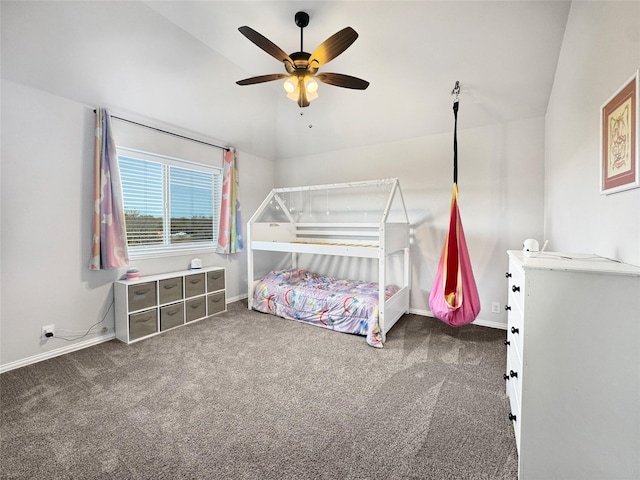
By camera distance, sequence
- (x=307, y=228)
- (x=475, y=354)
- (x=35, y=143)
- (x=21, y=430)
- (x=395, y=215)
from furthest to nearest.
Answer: (x=307, y=228) < (x=395, y=215) < (x=475, y=354) < (x=35, y=143) < (x=21, y=430)

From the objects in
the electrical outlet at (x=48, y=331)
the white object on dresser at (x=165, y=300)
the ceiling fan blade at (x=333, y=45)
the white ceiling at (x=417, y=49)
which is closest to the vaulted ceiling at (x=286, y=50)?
the white ceiling at (x=417, y=49)

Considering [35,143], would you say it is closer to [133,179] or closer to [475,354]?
[133,179]

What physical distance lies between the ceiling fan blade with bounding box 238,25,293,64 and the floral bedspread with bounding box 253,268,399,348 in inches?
91.0

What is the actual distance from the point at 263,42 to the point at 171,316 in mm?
2814

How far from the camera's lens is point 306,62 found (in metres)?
2.06

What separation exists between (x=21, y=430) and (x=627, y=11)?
3719 millimetres

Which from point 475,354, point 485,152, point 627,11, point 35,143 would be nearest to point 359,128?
point 485,152

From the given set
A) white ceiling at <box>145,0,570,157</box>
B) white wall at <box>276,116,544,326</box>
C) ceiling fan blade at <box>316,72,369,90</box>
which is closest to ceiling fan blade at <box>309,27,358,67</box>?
ceiling fan blade at <box>316,72,369,90</box>

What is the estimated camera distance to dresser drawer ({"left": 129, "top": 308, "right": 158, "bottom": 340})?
2.78 metres

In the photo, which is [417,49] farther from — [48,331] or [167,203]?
[48,331]

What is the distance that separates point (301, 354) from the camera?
8.39ft

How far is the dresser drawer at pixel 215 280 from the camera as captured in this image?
11.6 ft

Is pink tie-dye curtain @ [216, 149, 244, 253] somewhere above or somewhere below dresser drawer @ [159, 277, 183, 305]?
above

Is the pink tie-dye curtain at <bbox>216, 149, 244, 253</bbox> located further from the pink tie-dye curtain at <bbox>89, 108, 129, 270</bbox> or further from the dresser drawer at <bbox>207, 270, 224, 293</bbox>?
the pink tie-dye curtain at <bbox>89, 108, 129, 270</bbox>
